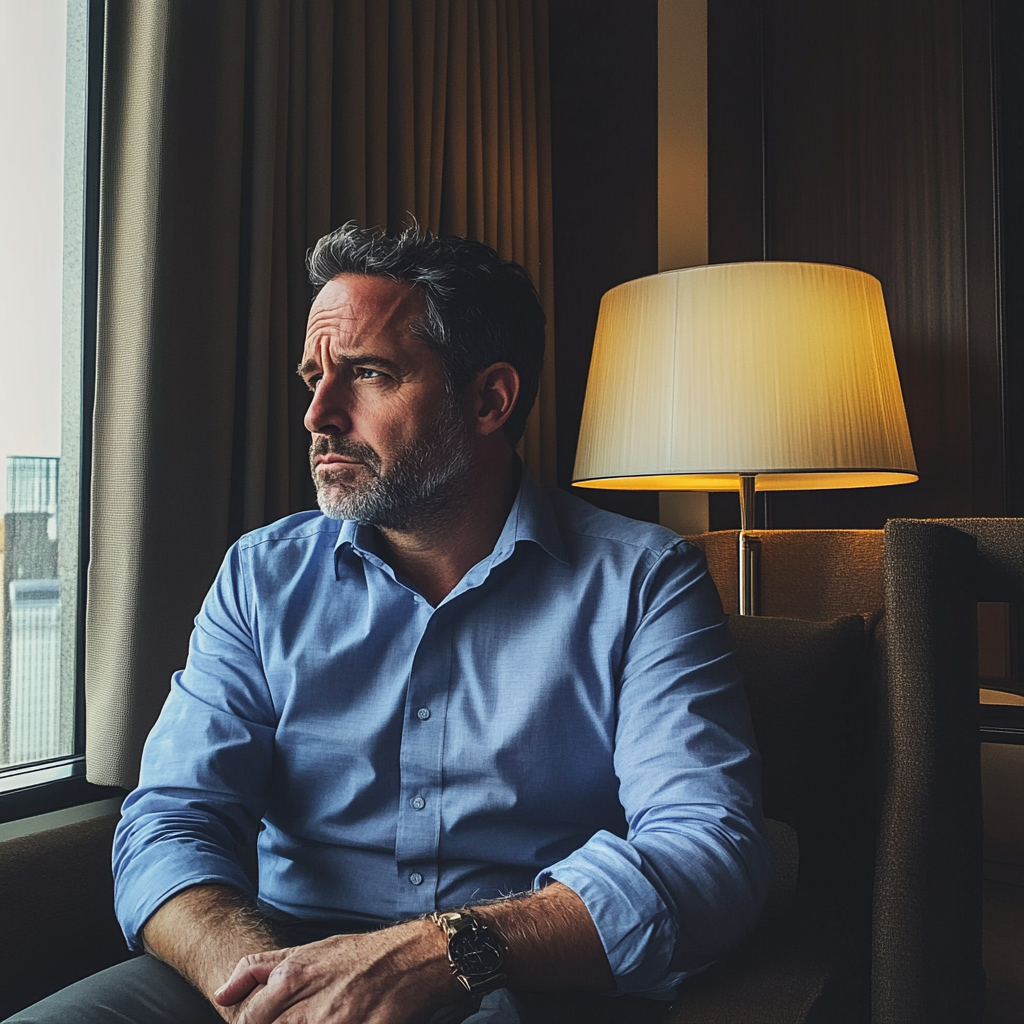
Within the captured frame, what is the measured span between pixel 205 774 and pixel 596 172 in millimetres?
1993

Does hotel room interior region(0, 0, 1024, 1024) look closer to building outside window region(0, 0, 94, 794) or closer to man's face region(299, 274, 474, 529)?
building outside window region(0, 0, 94, 794)

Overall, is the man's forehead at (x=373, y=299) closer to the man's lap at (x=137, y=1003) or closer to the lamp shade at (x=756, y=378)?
the lamp shade at (x=756, y=378)

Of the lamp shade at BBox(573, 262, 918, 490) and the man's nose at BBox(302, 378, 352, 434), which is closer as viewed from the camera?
the man's nose at BBox(302, 378, 352, 434)

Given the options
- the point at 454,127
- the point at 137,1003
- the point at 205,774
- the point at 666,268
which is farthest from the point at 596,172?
the point at 137,1003

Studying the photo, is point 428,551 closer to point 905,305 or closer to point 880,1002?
point 880,1002

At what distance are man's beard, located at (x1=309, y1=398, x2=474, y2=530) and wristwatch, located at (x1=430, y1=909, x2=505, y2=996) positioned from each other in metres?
0.53

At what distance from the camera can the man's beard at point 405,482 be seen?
1288 mm

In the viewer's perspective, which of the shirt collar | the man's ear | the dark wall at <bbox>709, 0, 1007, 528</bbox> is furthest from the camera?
the dark wall at <bbox>709, 0, 1007, 528</bbox>

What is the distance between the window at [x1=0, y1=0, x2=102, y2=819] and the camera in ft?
5.09

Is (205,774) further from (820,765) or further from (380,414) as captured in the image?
(820,765)

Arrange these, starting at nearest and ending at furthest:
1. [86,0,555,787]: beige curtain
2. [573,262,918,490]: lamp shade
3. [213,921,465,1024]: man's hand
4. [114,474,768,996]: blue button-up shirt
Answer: [213,921,465,1024]: man's hand → [114,474,768,996]: blue button-up shirt → [86,0,555,787]: beige curtain → [573,262,918,490]: lamp shade

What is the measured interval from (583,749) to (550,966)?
281 mm

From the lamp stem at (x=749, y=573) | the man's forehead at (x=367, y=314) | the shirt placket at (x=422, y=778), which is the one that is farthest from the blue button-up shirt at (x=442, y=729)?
the lamp stem at (x=749, y=573)

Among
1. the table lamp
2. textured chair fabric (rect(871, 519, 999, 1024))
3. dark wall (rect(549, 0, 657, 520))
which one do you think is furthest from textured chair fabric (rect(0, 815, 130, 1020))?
dark wall (rect(549, 0, 657, 520))
